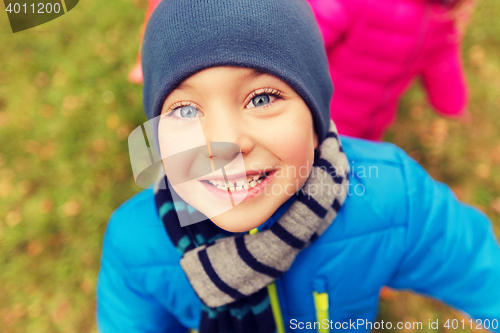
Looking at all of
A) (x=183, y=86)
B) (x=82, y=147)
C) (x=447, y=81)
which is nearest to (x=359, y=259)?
(x=183, y=86)

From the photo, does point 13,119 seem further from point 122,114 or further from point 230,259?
point 230,259

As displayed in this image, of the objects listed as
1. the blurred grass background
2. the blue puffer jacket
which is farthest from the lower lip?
the blurred grass background

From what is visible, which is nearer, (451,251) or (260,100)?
(260,100)

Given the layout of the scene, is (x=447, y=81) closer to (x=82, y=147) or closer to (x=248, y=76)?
(x=248, y=76)

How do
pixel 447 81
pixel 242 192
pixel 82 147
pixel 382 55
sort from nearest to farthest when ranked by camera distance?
1. pixel 242 192
2. pixel 382 55
3. pixel 447 81
4. pixel 82 147

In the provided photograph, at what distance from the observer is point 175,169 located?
3.11 feet

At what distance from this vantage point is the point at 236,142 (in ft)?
2.76

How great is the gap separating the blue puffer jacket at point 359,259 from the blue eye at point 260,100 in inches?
21.5

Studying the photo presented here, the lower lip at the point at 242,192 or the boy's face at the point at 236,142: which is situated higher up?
the boy's face at the point at 236,142

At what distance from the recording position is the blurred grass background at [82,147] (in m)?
2.36

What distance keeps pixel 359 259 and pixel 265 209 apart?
0.52 metres

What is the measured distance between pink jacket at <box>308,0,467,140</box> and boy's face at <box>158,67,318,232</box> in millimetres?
810

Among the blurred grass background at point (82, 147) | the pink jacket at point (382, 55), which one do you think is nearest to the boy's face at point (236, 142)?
the pink jacket at point (382, 55)

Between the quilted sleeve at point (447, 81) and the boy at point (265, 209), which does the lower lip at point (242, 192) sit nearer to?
the boy at point (265, 209)
